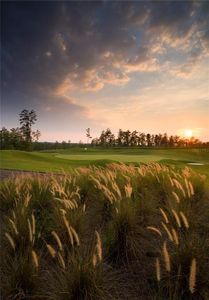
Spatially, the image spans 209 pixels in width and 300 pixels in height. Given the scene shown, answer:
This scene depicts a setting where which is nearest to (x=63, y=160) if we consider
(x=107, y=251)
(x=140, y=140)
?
(x=107, y=251)

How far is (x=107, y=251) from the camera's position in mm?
4359

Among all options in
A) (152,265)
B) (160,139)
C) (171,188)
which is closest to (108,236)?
(152,265)

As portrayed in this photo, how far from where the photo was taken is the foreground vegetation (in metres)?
3.38

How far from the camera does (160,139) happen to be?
12725 cm

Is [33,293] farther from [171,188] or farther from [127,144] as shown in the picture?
[127,144]

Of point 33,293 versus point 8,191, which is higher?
point 8,191

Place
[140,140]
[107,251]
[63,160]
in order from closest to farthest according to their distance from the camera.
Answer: [107,251], [63,160], [140,140]

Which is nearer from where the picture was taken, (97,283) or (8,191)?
(97,283)

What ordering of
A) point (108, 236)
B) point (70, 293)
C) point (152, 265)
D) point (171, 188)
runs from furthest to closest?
point (171, 188), point (108, 236), point (152, 265), point (70, 293)

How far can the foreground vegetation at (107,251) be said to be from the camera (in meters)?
3.38

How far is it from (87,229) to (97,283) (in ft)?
6.31

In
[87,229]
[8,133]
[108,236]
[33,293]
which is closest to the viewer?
[33,293]

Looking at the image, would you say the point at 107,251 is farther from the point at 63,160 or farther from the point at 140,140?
the point at 140,140

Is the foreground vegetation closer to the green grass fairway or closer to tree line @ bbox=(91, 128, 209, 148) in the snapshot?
the green grass fairway
